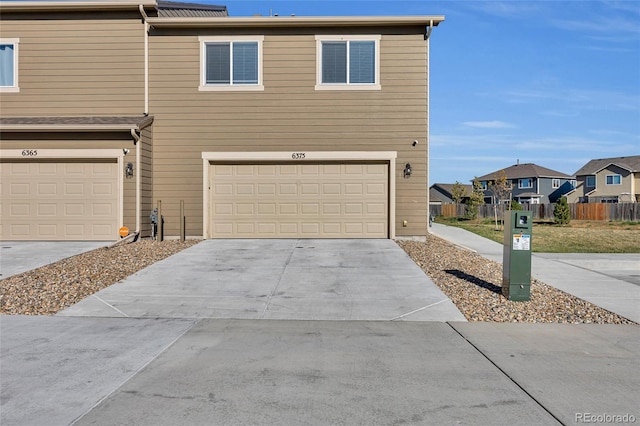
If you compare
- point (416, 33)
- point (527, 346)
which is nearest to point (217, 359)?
point (527, 346)

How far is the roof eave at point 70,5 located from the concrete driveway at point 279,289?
24.6ft

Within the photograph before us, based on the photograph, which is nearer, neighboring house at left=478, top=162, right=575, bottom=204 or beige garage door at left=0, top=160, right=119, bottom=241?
beige garage door at left=0, top=160, right=119, bottom=241

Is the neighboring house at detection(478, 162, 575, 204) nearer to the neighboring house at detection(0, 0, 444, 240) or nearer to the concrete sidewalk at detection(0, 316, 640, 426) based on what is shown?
the neighboring house at detection(0, 0, 444, 240)

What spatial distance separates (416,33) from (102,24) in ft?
30.1

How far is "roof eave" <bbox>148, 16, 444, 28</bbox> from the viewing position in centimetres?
1355

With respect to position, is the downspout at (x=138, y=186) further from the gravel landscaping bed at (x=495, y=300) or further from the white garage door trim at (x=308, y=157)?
the gravel landscaping bed at (x=495, y=300)

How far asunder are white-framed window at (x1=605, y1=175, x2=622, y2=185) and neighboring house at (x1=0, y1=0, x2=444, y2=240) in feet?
142

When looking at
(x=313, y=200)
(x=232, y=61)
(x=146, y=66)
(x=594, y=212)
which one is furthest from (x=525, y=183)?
(x=146, y=66)

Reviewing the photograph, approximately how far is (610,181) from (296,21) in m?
46.3

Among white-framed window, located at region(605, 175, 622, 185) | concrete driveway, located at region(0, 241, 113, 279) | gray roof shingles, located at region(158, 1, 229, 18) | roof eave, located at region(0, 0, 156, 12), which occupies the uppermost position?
gray roof shingles, located at region(158, 1, 229, 18)

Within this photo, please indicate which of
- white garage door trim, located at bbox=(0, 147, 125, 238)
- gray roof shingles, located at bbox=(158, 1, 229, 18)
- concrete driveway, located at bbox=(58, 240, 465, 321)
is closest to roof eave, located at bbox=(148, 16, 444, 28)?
gray roof shingles, located at bbox=(158, 1, 229, 18)

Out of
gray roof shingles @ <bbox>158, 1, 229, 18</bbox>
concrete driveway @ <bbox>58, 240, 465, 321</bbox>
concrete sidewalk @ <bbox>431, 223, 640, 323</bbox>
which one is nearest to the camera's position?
Answer: concrete driveway @ <bbox>58, 240, 465, 321</bbox>

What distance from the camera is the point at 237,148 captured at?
13.8 meters

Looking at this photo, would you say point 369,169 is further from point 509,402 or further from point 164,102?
point 509,402
